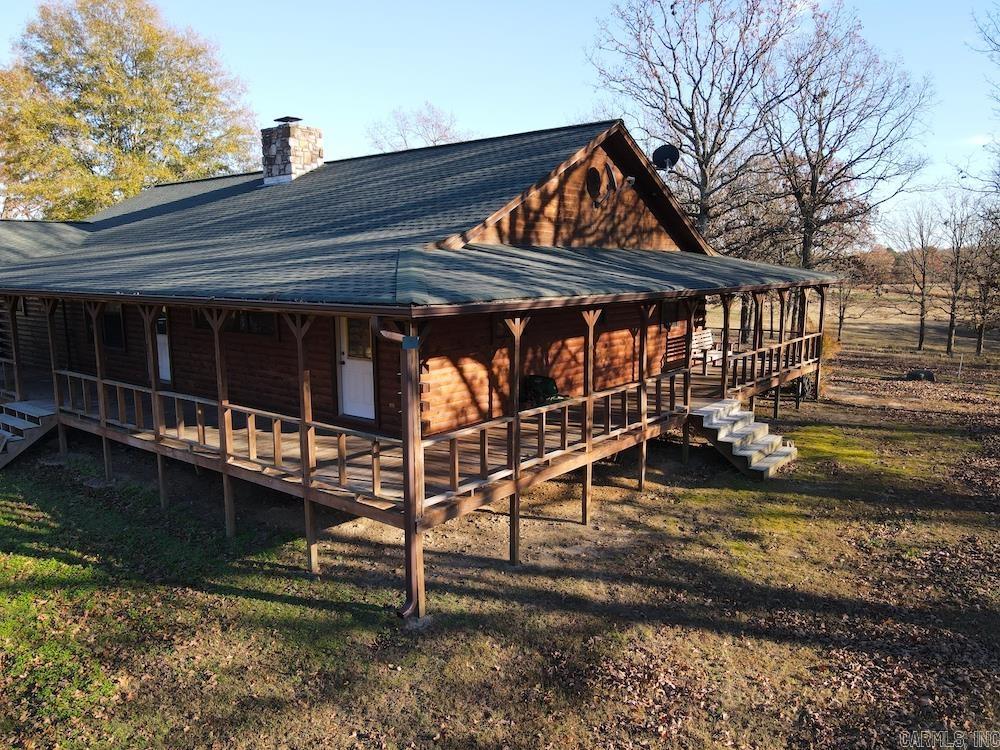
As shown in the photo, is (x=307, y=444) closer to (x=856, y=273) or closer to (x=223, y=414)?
(x=223, y=414)

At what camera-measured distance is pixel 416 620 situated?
8.27 metres

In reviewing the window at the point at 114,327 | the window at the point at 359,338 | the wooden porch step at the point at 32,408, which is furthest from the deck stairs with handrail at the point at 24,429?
the window at the point at 359,338

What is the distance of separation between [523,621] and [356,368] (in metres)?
5.30

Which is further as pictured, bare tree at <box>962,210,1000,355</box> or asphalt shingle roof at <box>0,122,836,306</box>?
bare tree at <box>962,210,1000,355</box>

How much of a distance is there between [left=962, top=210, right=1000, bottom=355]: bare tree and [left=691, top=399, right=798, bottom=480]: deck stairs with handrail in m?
16.3

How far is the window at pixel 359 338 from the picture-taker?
11.5 metres

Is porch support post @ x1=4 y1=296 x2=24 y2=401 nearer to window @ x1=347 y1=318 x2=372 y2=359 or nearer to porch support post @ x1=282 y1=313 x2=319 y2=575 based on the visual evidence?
window @ x1=347 y1=318 x2=372 y2=359

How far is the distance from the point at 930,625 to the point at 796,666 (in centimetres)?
200

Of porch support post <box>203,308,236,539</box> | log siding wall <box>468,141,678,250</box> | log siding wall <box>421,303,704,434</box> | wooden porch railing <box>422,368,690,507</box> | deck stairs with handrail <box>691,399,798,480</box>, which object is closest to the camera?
wooden porch railing <box>422,368,690,507</box>

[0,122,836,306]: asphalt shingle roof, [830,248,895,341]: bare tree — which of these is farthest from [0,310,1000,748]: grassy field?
[830,248,895,341]: bare tree

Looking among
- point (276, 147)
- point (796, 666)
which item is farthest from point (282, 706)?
point (276, 147)

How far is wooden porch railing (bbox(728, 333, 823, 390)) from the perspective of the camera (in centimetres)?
1559

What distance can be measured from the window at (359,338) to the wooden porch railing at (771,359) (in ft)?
24.3

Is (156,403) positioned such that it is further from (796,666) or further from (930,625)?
(930,625)
